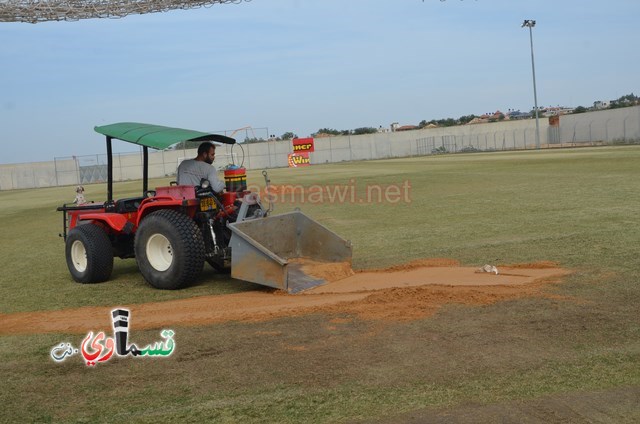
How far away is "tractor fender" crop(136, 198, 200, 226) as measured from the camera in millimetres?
9094

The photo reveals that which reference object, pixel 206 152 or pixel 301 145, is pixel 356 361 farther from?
pixel 301 145

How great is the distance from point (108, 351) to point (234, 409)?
189 centimetres

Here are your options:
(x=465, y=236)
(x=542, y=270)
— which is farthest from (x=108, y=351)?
(x=465, y=236)

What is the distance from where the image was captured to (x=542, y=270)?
28.3 ft

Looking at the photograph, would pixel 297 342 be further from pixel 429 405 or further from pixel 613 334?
pixel 613 334

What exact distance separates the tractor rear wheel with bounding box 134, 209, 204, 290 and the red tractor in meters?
0.01

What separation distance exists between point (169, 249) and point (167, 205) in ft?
1.82

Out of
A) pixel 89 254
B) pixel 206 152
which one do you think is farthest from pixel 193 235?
pixel 89 254

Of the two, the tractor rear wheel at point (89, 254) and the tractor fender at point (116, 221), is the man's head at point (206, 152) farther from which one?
the tractor rear wheel at point (89, 254)

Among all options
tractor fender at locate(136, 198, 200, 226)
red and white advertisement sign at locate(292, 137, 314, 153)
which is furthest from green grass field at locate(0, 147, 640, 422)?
red and white advertisement sign at locate(292, 137, 314, 153)

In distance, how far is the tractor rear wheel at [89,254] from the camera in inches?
389

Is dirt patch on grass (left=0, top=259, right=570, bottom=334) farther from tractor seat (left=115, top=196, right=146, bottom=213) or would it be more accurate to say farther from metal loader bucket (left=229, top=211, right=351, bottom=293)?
tractor seat (left=115, top=196, right=146, bottom=213)

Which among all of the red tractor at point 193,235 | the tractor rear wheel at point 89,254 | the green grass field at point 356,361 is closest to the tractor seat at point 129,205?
the red tractor at point 193,235

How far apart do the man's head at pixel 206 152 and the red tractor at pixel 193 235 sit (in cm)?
19
